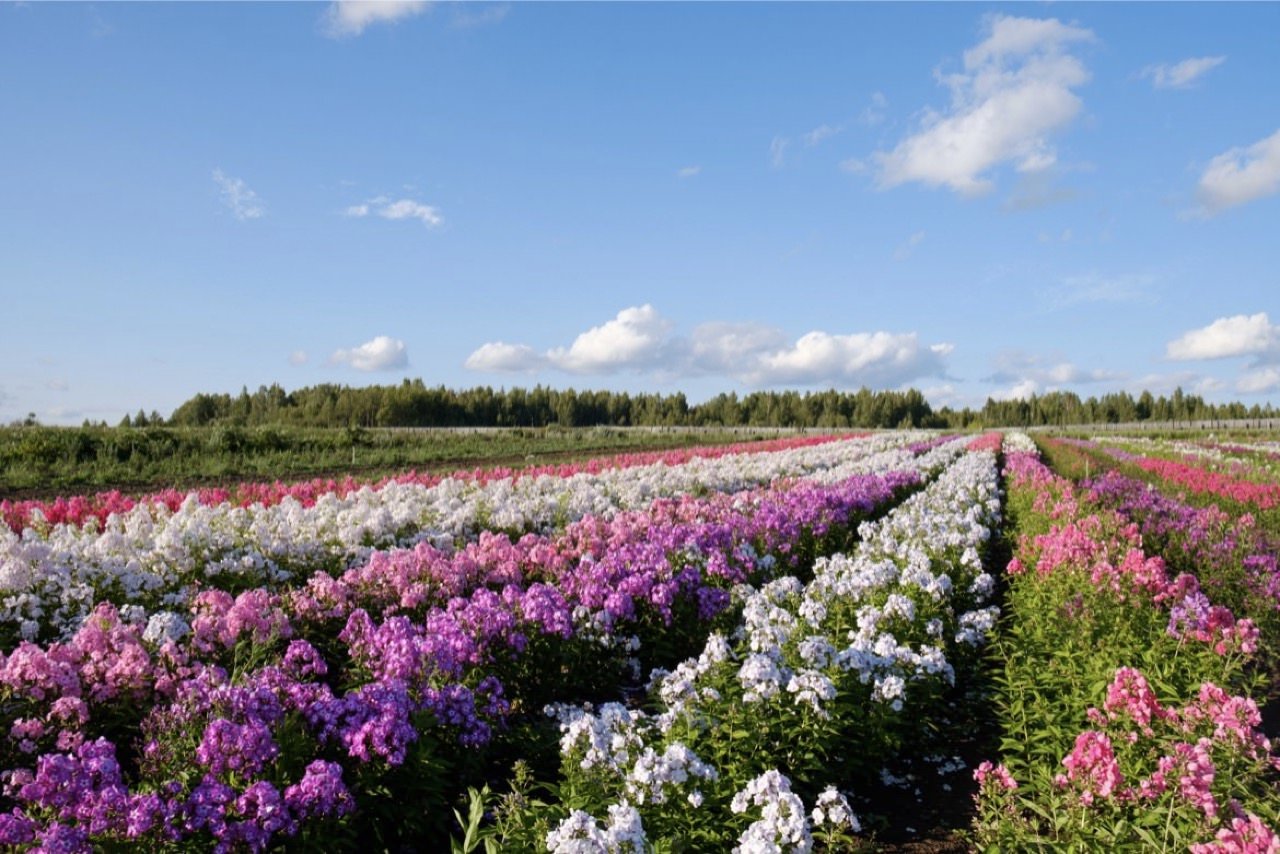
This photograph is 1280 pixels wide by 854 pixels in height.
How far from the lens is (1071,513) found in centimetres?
983

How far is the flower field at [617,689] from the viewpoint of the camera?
136 inches

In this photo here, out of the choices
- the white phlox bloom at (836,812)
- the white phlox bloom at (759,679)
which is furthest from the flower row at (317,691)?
the white phlox bloom at (836,812)

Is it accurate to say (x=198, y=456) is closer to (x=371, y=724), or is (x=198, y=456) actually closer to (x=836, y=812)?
(x=371, y=724)

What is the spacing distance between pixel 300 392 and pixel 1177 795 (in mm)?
93398

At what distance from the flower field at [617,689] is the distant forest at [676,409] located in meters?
72.9

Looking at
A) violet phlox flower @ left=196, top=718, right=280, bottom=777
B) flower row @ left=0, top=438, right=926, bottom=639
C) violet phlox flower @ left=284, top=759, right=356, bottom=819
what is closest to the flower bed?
violet phlox flower @ left=284, top=759, right=356, bottom=819

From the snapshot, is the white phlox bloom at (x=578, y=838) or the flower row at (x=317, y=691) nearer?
the white phlox bloom at (x=578, y=838)

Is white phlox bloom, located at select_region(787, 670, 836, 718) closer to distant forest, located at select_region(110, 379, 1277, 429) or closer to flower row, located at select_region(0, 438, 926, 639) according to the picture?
flower row, located at select_region(0, 438, 926, 639)

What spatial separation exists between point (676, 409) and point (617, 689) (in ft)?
326

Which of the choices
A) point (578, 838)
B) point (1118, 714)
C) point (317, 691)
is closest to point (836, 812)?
point (578, 838)

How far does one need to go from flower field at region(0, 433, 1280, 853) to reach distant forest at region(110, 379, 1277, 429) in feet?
239

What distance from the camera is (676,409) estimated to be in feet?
346

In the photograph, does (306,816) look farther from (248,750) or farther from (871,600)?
(871,600)

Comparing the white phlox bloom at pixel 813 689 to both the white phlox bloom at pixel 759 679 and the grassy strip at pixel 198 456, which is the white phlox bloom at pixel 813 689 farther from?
the grassy strip at pixel 198 456
